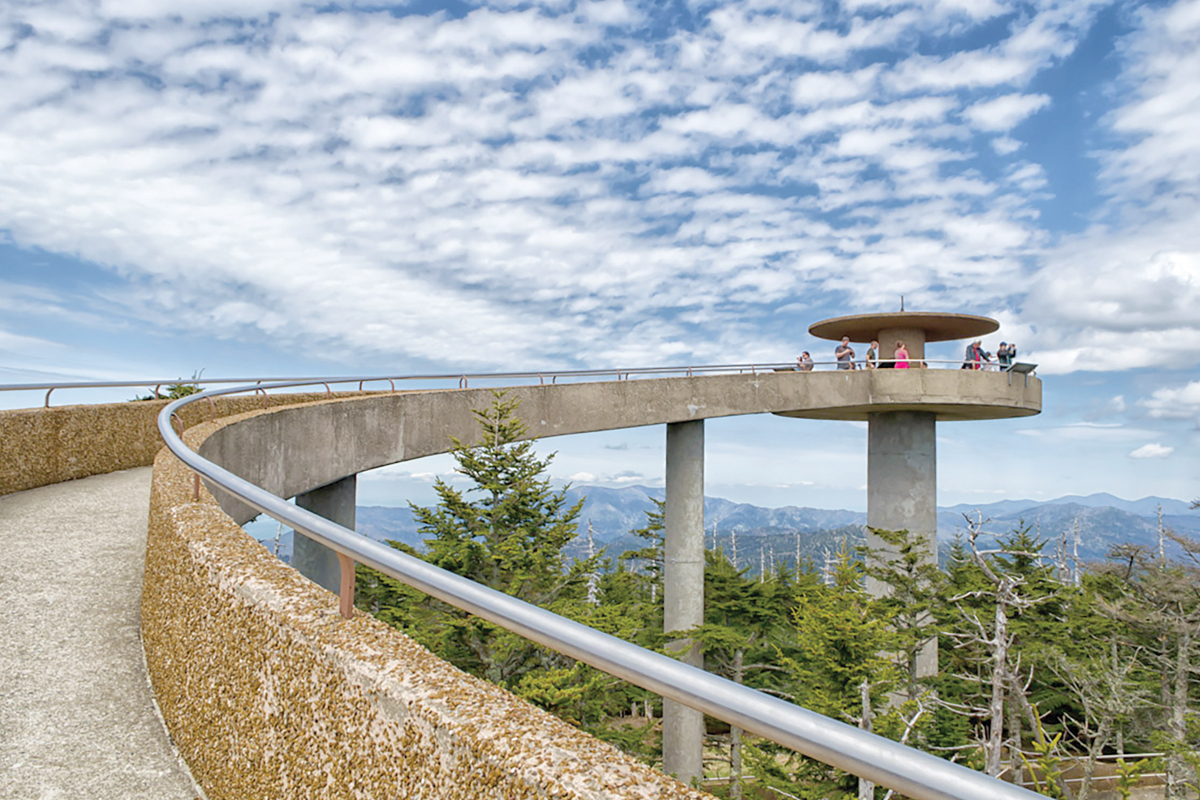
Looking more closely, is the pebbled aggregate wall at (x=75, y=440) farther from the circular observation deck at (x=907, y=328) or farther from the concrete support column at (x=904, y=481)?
the concrete support column at (x=904, y=481)

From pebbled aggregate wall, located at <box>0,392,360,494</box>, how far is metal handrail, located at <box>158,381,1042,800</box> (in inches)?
444

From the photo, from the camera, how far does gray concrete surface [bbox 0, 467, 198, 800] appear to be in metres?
3.70

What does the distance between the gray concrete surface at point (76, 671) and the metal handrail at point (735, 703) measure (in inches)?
98.0

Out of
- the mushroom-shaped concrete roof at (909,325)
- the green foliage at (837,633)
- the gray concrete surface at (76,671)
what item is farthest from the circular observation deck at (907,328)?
the gray concrete surface at (76,671)

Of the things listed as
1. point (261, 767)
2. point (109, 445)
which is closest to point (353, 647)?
point (261, 767)

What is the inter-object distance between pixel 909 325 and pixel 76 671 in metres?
24.8

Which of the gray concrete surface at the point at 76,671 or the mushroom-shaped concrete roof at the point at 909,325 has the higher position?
the mushroom-shaped concrete roof at the point at 909,325

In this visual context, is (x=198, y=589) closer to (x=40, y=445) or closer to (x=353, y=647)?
(x=353, y=647)

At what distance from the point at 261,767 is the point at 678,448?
18.4 meters

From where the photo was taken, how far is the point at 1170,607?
26.2 metres

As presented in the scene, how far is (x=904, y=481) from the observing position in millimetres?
24859

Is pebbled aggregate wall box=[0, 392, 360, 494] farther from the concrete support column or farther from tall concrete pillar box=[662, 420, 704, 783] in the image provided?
the concrete support column

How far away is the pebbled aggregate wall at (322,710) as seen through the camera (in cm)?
212

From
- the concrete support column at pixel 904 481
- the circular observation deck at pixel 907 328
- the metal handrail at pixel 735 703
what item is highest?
the circular observation deck at pixel 907 328
